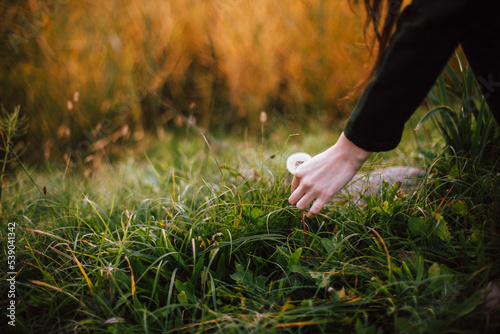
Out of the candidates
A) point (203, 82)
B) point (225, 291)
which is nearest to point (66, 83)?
point (203, 82)

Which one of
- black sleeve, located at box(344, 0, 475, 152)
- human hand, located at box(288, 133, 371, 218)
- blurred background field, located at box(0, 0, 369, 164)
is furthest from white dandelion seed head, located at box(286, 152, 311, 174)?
blurred background field, located at box(0, 0, 369, 164)

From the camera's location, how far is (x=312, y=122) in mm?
3373

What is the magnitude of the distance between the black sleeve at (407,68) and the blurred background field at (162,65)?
204 cm

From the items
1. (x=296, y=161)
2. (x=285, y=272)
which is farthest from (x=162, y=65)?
(x=285, y=272)

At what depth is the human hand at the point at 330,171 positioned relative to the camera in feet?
3.10

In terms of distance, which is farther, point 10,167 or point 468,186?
point 10,167

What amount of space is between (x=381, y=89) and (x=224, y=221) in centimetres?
75

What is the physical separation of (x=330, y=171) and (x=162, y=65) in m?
3.28

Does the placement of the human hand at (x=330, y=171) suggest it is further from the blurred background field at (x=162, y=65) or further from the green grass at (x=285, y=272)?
the blurred background field at (x=162, y=65)

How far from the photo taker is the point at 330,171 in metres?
0.97

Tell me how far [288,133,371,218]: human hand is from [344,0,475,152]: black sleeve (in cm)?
4

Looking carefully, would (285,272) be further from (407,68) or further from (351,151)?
(407,68)

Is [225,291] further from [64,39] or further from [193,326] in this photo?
[64,39]

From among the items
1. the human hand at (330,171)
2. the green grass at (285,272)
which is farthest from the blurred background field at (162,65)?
the human hand at (330,171)
